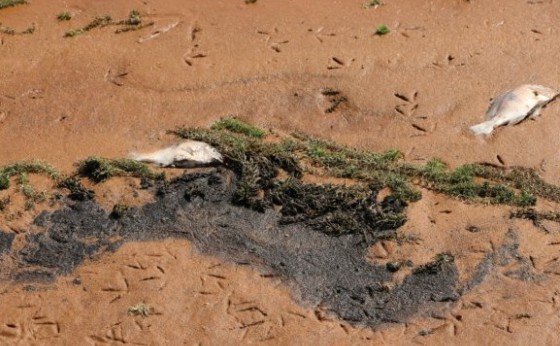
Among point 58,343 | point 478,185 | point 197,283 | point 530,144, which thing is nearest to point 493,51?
point 530,144

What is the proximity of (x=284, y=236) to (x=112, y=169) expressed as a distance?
200 cm

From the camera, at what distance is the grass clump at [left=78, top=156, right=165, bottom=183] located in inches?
346

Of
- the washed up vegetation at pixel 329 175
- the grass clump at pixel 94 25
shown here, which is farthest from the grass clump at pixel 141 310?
the grass clump at pixel 94 25

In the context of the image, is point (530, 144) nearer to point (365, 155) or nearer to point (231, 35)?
point (365, 155)

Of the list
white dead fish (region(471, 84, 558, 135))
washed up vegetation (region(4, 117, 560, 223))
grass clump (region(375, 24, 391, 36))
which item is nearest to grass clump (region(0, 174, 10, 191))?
washed up vegetation (region(4, 117, 560, 223))

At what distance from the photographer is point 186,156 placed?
29.2 ft

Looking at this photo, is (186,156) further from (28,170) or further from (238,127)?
(28,170)

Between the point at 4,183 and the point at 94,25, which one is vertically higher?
the point at 94,25

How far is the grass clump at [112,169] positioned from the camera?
8797 millimetres

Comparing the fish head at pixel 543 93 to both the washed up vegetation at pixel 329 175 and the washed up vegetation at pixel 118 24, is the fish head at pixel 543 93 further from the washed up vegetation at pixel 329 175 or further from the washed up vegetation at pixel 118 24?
the washed up vegetation at pixel 118 24

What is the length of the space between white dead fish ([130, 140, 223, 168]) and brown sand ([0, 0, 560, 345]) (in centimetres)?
26

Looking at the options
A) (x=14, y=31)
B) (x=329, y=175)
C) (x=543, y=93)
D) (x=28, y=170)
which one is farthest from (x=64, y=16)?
(x=543, y=93)

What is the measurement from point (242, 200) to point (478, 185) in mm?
2434

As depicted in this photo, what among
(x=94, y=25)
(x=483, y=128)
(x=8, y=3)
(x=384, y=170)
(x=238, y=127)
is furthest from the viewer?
(x=8, y=3)
